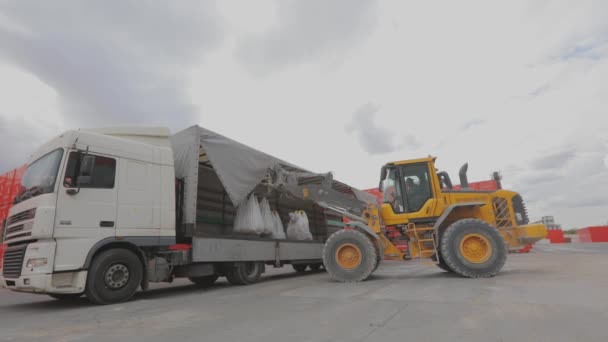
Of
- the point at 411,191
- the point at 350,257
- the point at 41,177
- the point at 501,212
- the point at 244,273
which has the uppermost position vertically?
the point at 41,177

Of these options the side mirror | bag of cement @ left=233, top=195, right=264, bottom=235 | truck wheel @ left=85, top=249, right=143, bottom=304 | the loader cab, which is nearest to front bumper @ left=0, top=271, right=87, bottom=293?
truck wheel @ left=85, top=249, right=143, bottom=304

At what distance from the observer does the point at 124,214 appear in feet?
18.1

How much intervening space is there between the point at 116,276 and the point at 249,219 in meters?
2.86

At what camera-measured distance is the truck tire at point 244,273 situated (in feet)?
23.7

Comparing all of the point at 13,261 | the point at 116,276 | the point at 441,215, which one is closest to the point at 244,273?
the point at 116,276

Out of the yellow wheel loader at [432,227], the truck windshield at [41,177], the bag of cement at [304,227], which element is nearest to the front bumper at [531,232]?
the yellow wheel loader at [432,227]

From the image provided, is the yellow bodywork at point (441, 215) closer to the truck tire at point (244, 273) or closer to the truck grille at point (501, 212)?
the truck grille at point (501, 212)

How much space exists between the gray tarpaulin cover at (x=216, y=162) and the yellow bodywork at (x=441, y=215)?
3.02 m

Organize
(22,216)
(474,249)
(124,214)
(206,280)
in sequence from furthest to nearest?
(206,280), (474,249), (124,214), (22,216)

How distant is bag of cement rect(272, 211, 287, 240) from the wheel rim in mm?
3635

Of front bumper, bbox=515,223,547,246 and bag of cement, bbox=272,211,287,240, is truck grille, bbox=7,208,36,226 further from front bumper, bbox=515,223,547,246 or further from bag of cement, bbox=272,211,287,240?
front bumper, bbox=515,223,547,246

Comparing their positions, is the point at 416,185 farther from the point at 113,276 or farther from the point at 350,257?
the point at 113,276

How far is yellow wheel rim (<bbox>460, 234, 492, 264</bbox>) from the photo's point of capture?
651cm

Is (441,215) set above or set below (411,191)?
below
